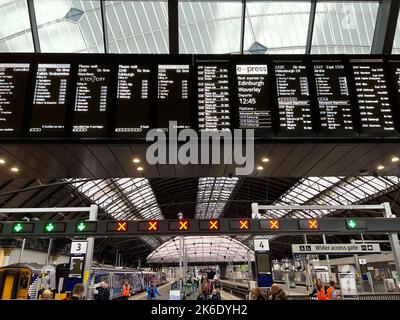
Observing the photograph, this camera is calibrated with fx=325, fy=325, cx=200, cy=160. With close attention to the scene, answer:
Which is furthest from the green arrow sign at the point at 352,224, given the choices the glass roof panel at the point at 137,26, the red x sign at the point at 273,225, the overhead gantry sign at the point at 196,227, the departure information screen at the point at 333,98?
the glass roof panel at the point at 137,26

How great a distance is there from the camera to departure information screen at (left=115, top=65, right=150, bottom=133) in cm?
521

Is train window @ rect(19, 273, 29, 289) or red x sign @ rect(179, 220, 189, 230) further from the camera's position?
train window @ rect(19, 273, 29, 289)

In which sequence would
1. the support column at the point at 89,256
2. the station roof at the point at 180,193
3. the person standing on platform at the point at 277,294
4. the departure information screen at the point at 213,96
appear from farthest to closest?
the station roof at the point at 180,193 < the support column at the point at 89,256 < the departure information screen at the point at 213,96 < the person standing on platform at the point at 277,294

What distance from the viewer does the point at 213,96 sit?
5500mm

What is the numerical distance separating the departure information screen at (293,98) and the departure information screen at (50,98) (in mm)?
3607

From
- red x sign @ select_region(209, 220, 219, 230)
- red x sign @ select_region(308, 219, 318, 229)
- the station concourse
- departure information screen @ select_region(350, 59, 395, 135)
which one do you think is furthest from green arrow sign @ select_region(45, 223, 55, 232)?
departure information screen @ select_region(350, 59, 395, 135)

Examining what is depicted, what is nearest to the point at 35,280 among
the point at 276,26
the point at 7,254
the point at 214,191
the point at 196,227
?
the point at 7,254

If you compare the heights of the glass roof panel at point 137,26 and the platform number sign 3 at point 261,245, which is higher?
the glass roof panel at point 137,26

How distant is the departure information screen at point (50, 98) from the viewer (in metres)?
5.19

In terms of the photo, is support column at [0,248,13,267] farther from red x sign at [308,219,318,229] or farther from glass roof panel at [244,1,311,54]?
glass roof panel at [244,1,311,54]

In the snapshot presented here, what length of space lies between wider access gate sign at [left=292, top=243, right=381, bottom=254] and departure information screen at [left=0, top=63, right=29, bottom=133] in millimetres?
12971

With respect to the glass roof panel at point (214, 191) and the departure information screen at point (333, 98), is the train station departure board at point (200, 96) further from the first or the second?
the glass roof panel at point (214, 191)

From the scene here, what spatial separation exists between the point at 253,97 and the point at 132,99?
6.67 feet

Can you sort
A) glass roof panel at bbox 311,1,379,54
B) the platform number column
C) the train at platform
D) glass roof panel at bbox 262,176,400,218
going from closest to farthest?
glass roof panel at bbox 311,1,379,54, the platform number column, the train at platform, glass roof panel at bbox 262,176,400,218
